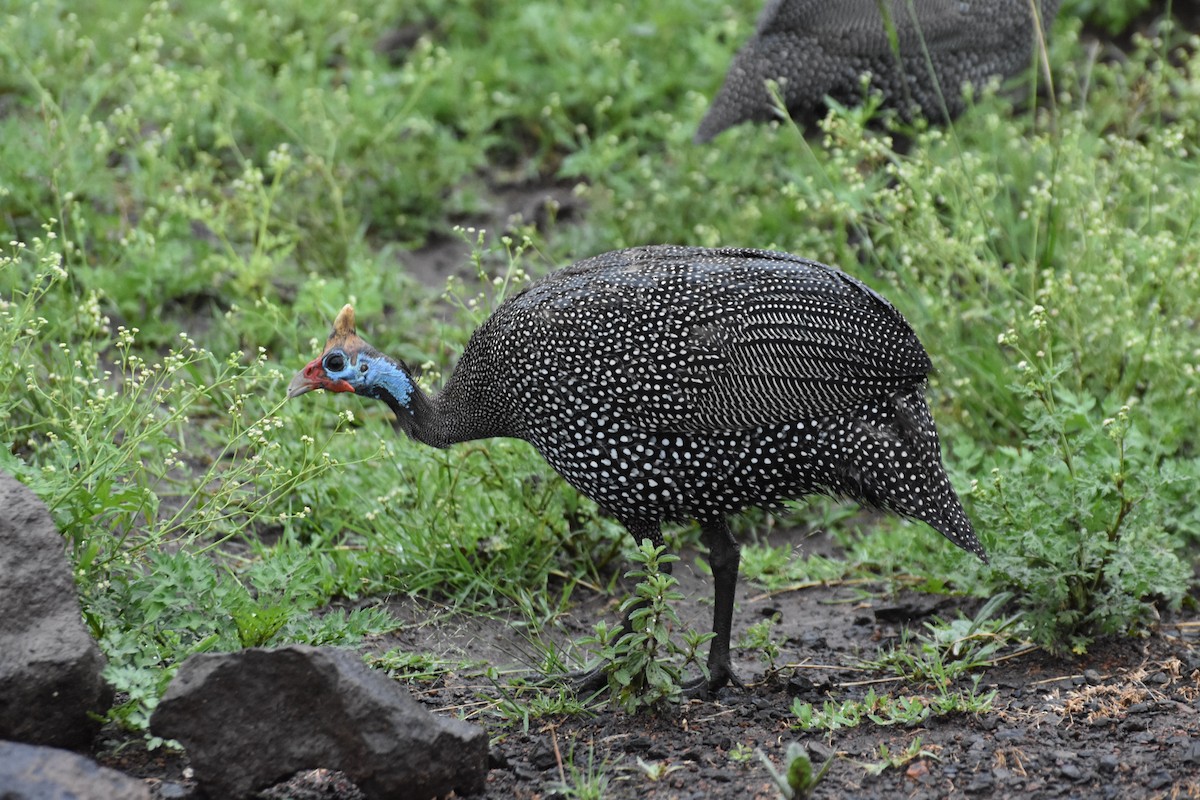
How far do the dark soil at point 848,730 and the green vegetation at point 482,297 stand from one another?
72 mm

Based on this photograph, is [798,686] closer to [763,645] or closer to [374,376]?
[763,645]

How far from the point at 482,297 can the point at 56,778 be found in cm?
221

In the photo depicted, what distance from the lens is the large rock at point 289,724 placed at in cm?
299

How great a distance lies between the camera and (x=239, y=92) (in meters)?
6.71

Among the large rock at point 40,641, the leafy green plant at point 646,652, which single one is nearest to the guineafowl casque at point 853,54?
the leafy green plant at point 646,652

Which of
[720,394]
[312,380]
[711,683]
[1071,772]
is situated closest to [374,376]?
[312,380]

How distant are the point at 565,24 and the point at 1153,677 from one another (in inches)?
190

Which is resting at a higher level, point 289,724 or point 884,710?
point 289,724

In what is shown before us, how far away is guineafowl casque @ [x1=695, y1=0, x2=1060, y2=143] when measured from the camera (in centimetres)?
586

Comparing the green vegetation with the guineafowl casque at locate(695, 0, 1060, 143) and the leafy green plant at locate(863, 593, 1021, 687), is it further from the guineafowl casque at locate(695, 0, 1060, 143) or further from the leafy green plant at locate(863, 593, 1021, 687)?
the guineafowl casque at locate(695, 0, 1060, 143)

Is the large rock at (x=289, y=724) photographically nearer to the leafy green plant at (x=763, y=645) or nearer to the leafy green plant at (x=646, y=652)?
the leafy green plant at (x=646, y=652)

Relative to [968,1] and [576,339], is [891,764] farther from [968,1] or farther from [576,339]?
[968,1]

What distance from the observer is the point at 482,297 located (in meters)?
4.54

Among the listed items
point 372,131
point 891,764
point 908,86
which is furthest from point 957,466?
point 372,131
